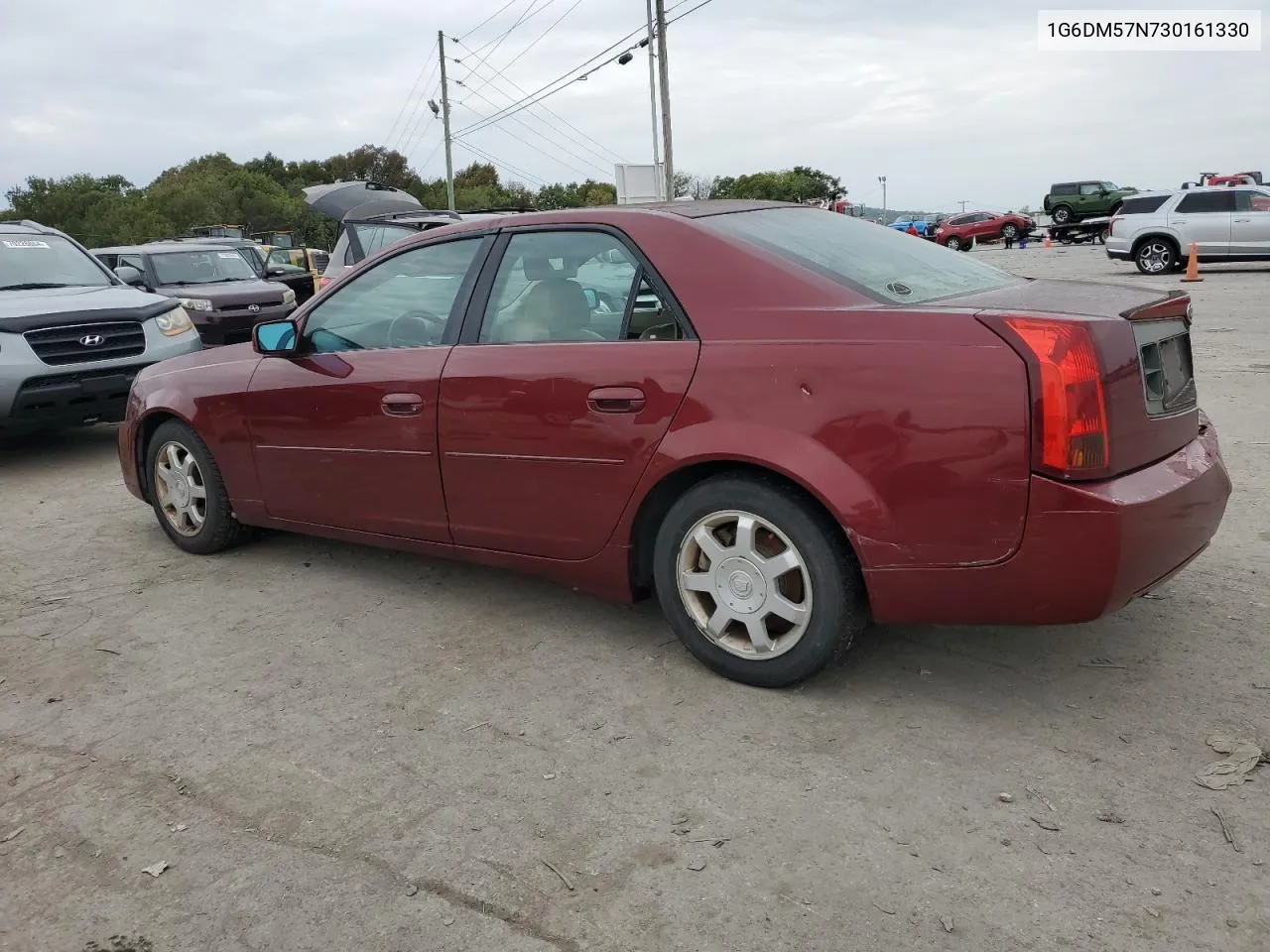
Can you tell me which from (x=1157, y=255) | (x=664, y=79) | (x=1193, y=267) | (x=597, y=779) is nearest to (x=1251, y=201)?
(x=1157, y=255)

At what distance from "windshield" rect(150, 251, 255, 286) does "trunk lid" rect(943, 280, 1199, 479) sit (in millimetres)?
12626

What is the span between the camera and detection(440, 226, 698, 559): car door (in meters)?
3.39

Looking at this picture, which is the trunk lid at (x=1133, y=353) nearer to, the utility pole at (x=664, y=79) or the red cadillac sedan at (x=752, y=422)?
the red cadillac sedan at (x=752, y=422)

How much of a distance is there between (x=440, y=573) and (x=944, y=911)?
117 inches

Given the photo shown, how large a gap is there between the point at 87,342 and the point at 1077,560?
7231 mm

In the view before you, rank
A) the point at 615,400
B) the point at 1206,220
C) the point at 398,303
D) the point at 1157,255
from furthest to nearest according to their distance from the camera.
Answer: the point at 1157,255 < the point at 1206,220 < the point at 398,303 < the point at 615,400

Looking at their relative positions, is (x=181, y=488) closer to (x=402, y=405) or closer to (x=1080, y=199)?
(x=402, y=405)

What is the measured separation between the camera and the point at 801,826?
2.61 meters

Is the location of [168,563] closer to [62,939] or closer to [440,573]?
[440,573]

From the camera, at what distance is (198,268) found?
13.9 m

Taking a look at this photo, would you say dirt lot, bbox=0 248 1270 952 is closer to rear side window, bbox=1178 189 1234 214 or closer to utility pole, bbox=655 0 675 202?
rear side window, bbox=1178 189 1234 214

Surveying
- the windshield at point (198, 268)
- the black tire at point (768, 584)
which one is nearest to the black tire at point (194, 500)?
the black tire at point (768, 584)

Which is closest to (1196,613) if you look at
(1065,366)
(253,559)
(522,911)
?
(1065,366)

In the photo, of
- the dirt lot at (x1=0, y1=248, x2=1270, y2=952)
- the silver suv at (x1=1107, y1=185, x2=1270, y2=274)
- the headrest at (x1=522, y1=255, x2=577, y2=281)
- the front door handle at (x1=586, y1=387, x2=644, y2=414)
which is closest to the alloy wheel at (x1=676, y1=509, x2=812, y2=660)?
the dirt lot at (x1=0, y1=248, x2=1270, y2=952)
